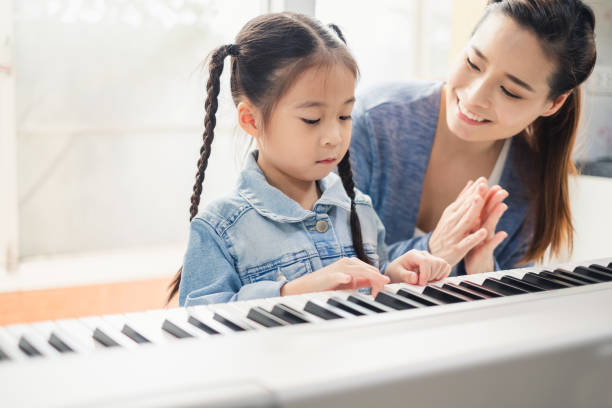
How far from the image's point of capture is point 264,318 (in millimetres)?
644

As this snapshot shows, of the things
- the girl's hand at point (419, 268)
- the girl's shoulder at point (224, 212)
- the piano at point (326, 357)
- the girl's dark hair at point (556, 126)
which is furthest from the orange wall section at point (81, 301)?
the piano at point (326, 357)

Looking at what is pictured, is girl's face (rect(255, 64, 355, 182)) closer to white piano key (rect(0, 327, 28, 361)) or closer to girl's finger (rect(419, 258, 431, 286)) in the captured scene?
girl's finger (rect(419, 258, 431, 286))

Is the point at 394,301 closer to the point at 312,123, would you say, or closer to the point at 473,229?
the point at 312,123

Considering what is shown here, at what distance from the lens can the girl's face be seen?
105cm

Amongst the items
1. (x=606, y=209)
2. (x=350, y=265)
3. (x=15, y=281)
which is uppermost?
(x=350, y=265)

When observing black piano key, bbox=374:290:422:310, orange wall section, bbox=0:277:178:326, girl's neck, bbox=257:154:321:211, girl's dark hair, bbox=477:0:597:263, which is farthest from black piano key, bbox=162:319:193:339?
Answer: orange wall section, bbox=0:277:178:326

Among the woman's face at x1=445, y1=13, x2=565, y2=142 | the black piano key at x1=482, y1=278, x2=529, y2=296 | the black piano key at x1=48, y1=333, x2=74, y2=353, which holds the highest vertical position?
the woman's face at x1=445, y1=13, x2=565, y2=142

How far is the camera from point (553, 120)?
1526mm

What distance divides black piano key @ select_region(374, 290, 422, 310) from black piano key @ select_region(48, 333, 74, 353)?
1.02 feet

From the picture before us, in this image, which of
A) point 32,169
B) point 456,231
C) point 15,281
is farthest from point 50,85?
point 456,231

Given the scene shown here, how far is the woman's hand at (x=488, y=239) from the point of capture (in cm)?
121

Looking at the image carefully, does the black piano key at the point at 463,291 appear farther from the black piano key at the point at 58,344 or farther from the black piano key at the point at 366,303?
the black piano key at the point at 58,344

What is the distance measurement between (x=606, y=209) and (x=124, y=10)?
9.48 ft

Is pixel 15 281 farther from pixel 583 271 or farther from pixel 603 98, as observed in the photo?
pixel 583 271
